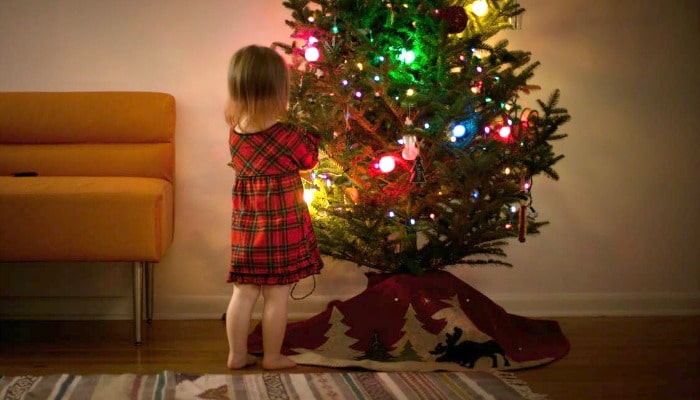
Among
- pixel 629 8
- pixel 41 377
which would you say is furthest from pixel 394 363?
pixel 629 8

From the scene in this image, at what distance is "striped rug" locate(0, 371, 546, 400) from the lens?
2.21 metres

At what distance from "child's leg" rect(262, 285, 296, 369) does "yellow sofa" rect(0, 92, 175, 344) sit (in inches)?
19.3

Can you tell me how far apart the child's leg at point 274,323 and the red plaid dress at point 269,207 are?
0.05 meters

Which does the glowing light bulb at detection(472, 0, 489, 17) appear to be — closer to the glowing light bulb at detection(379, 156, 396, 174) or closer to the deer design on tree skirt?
the glowing light bulb at detection(379, 156, 396, 174)

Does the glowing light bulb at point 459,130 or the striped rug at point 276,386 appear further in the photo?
the glowing light bulb at point 459,130

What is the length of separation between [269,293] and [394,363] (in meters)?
0.47

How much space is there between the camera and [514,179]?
Result: 266 cm

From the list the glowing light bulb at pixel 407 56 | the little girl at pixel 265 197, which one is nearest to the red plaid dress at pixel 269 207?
the little girl at pixel 265 197

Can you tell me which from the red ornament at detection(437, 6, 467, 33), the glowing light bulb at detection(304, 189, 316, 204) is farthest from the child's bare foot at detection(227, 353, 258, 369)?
the red ornament at detection(437, 6, 467, 33)

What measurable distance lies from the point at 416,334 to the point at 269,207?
26.6 inches

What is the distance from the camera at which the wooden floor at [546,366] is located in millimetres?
2391

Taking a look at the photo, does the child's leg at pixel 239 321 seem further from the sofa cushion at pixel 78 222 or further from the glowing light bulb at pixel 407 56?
the glowing light bulb at pixel 407 56

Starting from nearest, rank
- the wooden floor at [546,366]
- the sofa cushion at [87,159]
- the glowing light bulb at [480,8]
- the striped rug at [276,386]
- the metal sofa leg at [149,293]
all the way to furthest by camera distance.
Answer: the striped rug at [276,386] < the wooden floor at [546,366] < the glowing light bulb at [480,8] < the sofa cushion at [87,159] < the metal sofa leg at [149,293]

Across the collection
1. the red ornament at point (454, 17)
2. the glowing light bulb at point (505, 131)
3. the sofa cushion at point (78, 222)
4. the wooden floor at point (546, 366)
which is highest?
the red ornament at point (454, 17)
